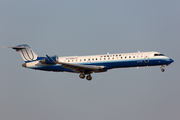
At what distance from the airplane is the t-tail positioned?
5.04 feet

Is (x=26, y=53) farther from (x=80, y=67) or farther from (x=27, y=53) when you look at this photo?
(x=80, y=67)

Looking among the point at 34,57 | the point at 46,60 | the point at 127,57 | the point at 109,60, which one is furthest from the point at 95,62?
the point at 34,57

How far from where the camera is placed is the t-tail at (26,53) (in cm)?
3950

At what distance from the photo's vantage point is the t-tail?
3950 cm

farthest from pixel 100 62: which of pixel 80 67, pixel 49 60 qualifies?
pixel 49 60

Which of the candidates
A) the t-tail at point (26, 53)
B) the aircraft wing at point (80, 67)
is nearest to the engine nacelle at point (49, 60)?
the aircraft wing at point (80, 67)

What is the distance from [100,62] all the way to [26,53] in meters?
11.6

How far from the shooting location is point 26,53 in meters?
39.8

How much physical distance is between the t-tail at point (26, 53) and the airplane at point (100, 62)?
5.04ft

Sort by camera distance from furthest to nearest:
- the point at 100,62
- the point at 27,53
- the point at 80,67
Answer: the point at 27,53, the point at 100,62, the point at 80,67

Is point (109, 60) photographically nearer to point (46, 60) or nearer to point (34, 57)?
point (46, 60)

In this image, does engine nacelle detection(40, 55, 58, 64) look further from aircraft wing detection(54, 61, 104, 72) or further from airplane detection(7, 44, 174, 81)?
aircraft wing detection(54, 61, 104, 72)

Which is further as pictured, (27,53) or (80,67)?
Result: (27,53)

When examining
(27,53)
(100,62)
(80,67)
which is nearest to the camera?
(80,67)
